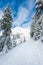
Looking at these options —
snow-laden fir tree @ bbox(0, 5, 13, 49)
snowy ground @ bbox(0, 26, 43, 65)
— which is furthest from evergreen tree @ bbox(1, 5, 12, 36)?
snowy ground @ bbox(0, 26, 43, 65)

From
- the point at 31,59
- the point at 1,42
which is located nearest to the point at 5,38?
the point at 1,42

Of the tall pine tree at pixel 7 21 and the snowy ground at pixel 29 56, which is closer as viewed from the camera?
the snowy ground at pixel 29 56

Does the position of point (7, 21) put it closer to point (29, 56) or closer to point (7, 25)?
point (7, 25)

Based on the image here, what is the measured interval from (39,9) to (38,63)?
11.5 m

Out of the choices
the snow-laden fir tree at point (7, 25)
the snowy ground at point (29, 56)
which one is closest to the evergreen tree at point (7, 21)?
the snow-laden fir tree at point (7, 25)

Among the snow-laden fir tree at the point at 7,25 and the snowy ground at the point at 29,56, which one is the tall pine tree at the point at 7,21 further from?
the snowy ground at the point at 29,56

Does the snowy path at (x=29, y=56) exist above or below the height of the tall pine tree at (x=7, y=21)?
below

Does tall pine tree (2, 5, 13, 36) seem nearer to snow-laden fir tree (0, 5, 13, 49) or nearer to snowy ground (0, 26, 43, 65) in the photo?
snow-laden fir tree (0, 5, 13, 49)

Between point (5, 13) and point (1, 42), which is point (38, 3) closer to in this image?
point (5, 13)

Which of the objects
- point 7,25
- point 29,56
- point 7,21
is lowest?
point 29,56

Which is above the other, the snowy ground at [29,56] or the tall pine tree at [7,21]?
the tall pine tree at [7,21]

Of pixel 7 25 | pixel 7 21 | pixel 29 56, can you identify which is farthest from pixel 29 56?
pixel 7 21

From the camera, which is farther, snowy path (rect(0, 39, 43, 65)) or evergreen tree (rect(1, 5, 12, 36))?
evergreen tree (rect(1, 5, 12, 36))

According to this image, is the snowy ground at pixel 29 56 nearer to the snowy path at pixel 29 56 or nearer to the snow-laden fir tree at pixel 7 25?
the snowy path at pixel 29 56
